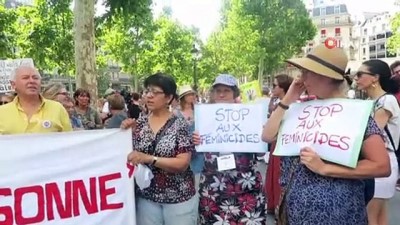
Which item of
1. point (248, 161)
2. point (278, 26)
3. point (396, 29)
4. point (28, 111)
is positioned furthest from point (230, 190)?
point (278, 26)

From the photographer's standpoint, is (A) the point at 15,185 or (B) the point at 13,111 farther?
(B) the point at 13,111

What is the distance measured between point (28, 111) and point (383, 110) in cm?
276

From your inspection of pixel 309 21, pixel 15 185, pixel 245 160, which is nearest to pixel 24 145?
pixel 15 185

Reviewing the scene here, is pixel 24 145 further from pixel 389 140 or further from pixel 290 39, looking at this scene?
pixel 290 39

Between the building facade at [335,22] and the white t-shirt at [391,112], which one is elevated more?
the building facade at [335,22]

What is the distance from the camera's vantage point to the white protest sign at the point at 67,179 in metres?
3.42

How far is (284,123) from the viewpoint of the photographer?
115 inches

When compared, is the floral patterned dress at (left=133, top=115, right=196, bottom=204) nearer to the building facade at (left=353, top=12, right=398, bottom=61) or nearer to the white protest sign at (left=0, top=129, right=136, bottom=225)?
the white protest sign at (left=0, top=129, right=136, bottom=225)

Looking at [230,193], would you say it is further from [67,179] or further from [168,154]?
[67,179]

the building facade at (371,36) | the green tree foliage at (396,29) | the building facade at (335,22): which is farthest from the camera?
the building facade at (371,36)

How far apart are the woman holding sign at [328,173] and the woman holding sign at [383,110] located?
1625mm

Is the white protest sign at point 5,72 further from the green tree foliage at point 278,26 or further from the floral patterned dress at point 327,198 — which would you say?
the green tree foliage at point 278,26

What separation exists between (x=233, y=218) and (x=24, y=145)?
154 centimetres

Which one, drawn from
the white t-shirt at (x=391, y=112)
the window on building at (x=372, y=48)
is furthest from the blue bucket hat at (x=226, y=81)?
the window on building at (x=372, y=48)
